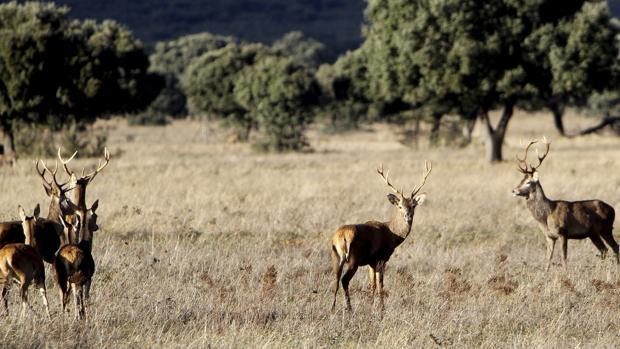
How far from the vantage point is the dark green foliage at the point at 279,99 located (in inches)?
1932

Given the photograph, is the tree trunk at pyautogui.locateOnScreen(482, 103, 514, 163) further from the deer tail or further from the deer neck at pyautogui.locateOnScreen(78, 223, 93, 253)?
the deer neck at pyautogui.locateOnScreen(78, 223, 93, 253)

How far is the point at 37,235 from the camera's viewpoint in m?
9.74

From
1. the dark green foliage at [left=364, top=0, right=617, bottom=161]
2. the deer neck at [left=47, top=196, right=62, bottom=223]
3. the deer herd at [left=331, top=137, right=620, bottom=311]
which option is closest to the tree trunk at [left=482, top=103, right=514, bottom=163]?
the dark green foliage at [left=364, top=0, right=617, bottom=161]

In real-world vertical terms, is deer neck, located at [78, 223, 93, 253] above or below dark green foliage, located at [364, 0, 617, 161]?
below

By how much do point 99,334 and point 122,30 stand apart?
40.7 meters

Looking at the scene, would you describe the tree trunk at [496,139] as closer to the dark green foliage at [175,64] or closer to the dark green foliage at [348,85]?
the dark green foliage at [348,85]

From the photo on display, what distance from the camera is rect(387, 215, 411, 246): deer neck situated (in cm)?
1061

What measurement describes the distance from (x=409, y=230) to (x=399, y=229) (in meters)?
0.12

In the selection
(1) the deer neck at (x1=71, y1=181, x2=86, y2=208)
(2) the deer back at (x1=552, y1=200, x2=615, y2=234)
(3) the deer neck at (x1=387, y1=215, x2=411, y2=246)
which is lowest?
(2) the deer back at (x1=552, y1=200, x2=615, y2=234)

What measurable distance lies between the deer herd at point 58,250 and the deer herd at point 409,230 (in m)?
2.64

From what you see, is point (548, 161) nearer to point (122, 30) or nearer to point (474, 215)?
point (474, 215)

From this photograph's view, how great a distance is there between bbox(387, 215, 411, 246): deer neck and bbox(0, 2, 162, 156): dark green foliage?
97.8ft

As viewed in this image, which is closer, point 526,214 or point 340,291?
point 340,291

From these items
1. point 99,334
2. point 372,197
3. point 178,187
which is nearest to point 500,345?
point 99,334
